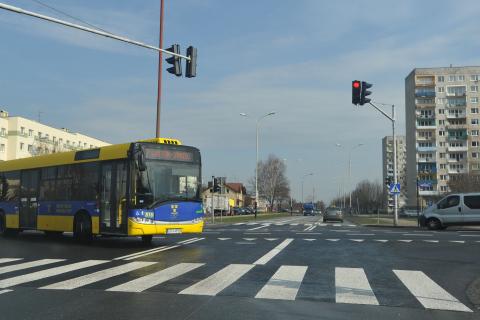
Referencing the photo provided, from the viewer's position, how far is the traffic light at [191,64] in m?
16.8

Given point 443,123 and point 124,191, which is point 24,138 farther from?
point 443,123

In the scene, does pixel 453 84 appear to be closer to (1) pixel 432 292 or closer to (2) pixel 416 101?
(2) pixel 416 101

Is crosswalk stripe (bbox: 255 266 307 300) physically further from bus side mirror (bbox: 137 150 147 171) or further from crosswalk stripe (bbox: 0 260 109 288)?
bus side mirror (bbox: 137 150 147 171)

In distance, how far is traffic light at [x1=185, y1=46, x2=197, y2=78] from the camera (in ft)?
55.2

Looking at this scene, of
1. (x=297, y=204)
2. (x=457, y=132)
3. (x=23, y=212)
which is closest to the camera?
(x=23, y=212)

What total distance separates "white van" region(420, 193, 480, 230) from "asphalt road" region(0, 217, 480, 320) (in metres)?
11.2

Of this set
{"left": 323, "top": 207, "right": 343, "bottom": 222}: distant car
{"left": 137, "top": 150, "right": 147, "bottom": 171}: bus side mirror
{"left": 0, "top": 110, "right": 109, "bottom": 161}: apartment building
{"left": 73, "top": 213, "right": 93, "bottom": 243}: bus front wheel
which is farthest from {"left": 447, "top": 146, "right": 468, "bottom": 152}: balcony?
{"left": 137, "top": 150, "right": 147, "bottom": 171}: bus side mirror

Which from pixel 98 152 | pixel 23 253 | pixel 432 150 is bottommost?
pixel 23 253

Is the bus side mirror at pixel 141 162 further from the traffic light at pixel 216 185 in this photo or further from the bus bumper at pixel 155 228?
the traffic light at pixel 216 185

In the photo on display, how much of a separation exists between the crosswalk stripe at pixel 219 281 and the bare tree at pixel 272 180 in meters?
104

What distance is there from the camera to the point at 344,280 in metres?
9.06

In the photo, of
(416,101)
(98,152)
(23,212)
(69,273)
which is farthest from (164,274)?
(416,101)

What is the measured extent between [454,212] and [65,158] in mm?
18775

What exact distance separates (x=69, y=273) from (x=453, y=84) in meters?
113
